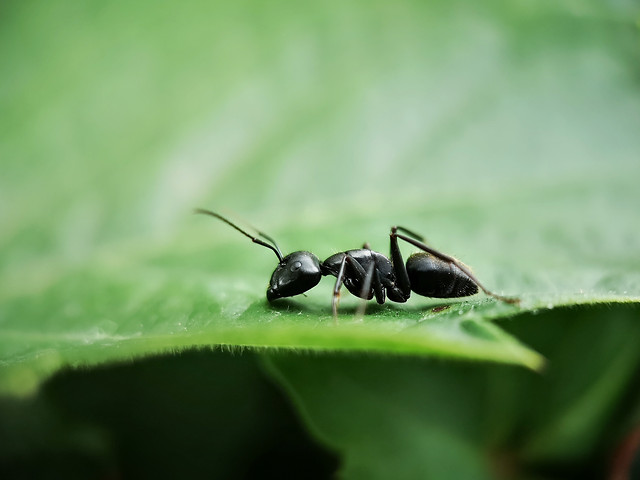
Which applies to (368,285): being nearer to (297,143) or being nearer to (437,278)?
(437,278)

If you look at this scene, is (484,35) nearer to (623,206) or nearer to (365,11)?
(365,11)

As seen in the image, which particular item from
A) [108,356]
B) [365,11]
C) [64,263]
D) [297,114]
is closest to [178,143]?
[297,114]

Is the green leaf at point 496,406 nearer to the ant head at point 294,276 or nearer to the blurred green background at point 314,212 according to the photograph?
the blurred green background at point 314,212

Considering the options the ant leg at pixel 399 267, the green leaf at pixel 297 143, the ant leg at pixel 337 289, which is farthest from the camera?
the green leaf at pixel 297 143

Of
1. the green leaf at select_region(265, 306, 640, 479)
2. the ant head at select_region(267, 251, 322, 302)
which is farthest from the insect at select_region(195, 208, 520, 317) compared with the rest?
the green leaf at select_region(265, 306, 640, 479)

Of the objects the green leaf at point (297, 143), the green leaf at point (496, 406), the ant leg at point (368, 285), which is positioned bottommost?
the green leaf at point (496, 406)

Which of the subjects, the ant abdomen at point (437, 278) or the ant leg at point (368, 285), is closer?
the ant leg at point (368, 285)

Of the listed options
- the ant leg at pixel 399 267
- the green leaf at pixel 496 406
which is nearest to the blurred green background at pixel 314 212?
the green leaf at pixel 496 406
